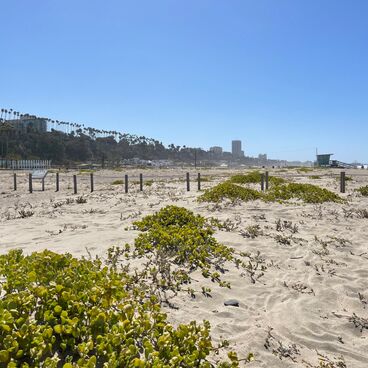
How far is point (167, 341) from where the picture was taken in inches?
121

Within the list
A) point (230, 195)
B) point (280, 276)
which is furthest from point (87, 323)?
point (230, 195)

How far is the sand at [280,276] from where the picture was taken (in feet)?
12.5

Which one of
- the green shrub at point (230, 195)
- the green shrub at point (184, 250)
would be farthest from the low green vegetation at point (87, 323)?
the green shrub at point (230, 195)

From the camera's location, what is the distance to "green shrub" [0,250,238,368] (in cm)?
268

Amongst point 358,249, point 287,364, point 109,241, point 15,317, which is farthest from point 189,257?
point 358,249

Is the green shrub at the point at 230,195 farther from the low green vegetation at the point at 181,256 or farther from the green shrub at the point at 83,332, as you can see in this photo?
the green shrub at the point at 83,332

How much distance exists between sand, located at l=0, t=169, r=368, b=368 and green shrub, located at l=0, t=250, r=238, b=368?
2.40 feet

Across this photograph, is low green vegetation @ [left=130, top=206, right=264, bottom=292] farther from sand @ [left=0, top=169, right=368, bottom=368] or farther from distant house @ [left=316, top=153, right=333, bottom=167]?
distant house @ [left=316, top=153, right=333, bottom=167]

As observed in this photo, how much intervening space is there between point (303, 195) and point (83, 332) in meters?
12.4

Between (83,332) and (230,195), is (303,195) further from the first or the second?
(83,332)

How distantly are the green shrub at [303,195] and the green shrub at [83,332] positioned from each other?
10.5 metres

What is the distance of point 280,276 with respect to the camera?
5750mm

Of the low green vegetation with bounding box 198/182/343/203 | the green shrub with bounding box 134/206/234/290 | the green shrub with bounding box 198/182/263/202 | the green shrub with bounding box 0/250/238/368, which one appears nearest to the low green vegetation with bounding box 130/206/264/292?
the green shrub with bounding box 134/206/234/290

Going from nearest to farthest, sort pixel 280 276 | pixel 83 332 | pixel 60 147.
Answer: pixel 83 332, pixel 280 276, pixel 60 147
